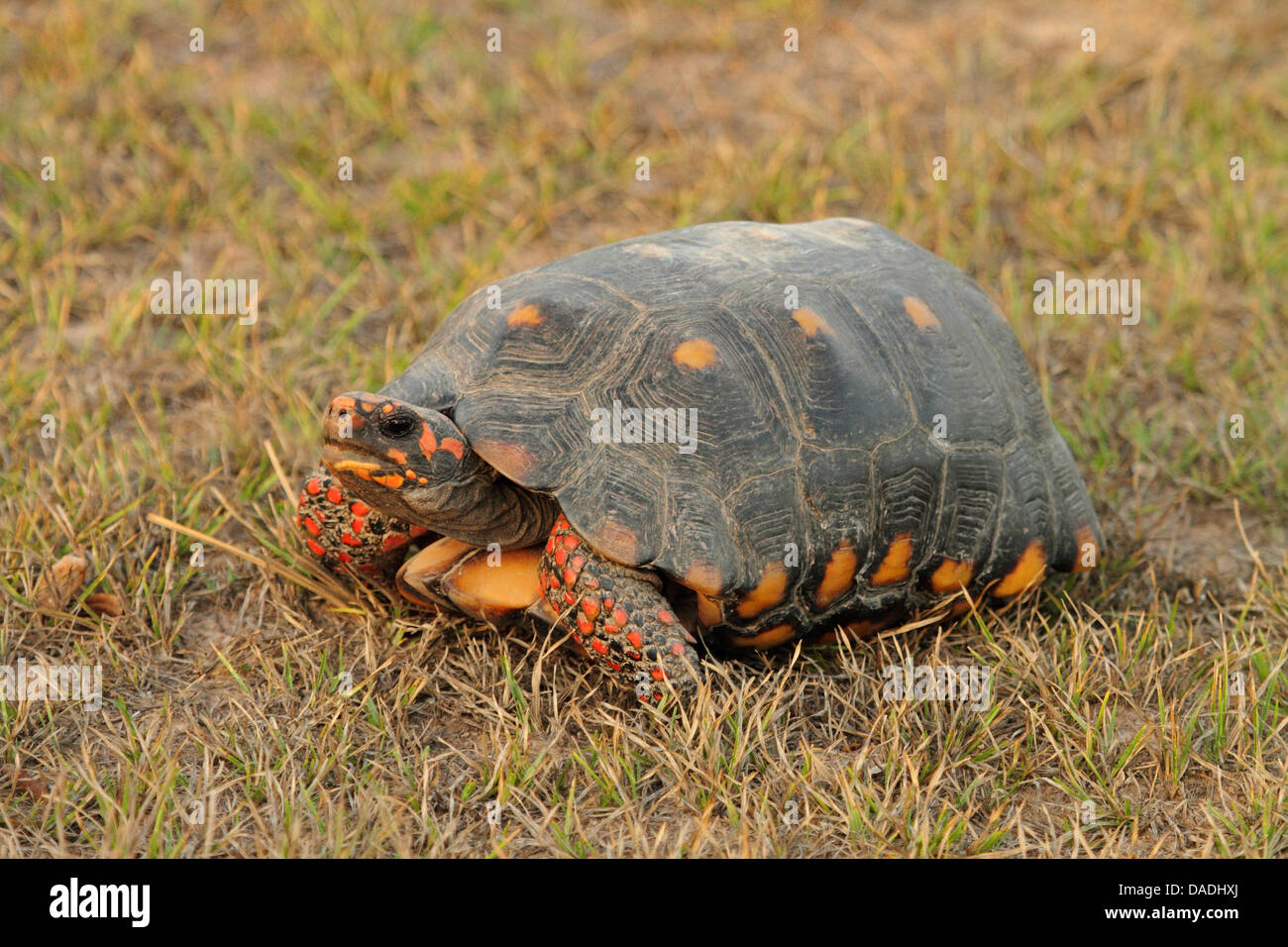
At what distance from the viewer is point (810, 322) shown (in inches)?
140

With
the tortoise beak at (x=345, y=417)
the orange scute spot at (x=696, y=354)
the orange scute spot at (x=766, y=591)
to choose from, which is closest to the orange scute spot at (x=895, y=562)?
the orange scute spot at (x=766, y=591)

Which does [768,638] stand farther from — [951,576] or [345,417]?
[345,417]

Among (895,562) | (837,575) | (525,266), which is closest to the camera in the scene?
(837,575)

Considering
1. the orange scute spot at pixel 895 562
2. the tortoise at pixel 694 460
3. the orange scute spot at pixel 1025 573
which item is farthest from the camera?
the orange scute spot at pixel 1025 573

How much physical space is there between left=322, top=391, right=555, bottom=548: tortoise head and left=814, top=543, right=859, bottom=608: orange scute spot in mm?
890

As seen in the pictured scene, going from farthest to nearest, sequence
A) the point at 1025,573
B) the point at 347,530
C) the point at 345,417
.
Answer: the point at 1025,573 < the point at 347,530 < the point at 345,417

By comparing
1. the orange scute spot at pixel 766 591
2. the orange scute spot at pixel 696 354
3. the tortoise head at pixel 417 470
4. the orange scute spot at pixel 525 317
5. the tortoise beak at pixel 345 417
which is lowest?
the orange scute spot at pixel 766 591

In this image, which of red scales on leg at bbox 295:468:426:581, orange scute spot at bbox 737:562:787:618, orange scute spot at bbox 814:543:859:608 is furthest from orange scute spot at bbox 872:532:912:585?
red scales on leg at bbox 295:468:426:581

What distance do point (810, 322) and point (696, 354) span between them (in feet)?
1.23

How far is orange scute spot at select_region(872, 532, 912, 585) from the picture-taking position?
11.9ft

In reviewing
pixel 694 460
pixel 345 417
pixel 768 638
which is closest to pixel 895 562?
pixel 768 638

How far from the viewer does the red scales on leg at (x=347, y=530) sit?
3729 mm

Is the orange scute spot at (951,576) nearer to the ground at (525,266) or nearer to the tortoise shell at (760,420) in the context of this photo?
the tortoise shell at (760,420)

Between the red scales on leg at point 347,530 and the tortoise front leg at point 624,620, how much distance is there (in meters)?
0.61
